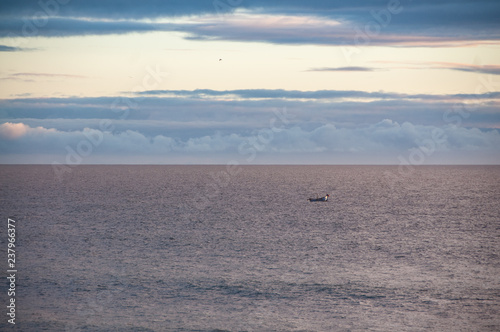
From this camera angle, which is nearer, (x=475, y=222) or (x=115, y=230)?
(x=115, y=230)

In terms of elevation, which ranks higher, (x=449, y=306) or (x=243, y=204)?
(x=243, y=204)

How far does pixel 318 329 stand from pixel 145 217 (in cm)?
5363

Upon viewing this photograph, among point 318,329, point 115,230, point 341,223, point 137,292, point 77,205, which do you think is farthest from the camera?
point 77,205

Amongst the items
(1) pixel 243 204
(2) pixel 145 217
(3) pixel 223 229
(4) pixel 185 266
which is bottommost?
(4) pixel 185 266

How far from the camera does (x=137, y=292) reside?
3706 centimetres

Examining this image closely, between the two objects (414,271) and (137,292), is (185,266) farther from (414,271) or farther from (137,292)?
(414,271)

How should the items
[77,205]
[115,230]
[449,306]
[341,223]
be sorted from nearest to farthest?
[449,306] → [115,230] → [341,223] → [77,205]

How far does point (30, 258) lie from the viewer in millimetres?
46750

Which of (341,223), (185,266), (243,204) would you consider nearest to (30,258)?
(185,266)

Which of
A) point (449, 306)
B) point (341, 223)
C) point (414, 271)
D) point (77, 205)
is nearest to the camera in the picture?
point (449, 306)

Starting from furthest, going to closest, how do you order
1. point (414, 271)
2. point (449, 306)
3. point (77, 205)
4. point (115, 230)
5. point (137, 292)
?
point (77, 205) < point (115, 230) < point (414, 271) < point (137, 292) < point (449, 306)

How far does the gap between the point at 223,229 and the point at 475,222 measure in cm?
3798

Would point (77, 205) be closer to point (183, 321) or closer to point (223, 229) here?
point (223, 229)

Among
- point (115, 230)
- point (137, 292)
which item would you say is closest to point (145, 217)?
point (115, 230)
